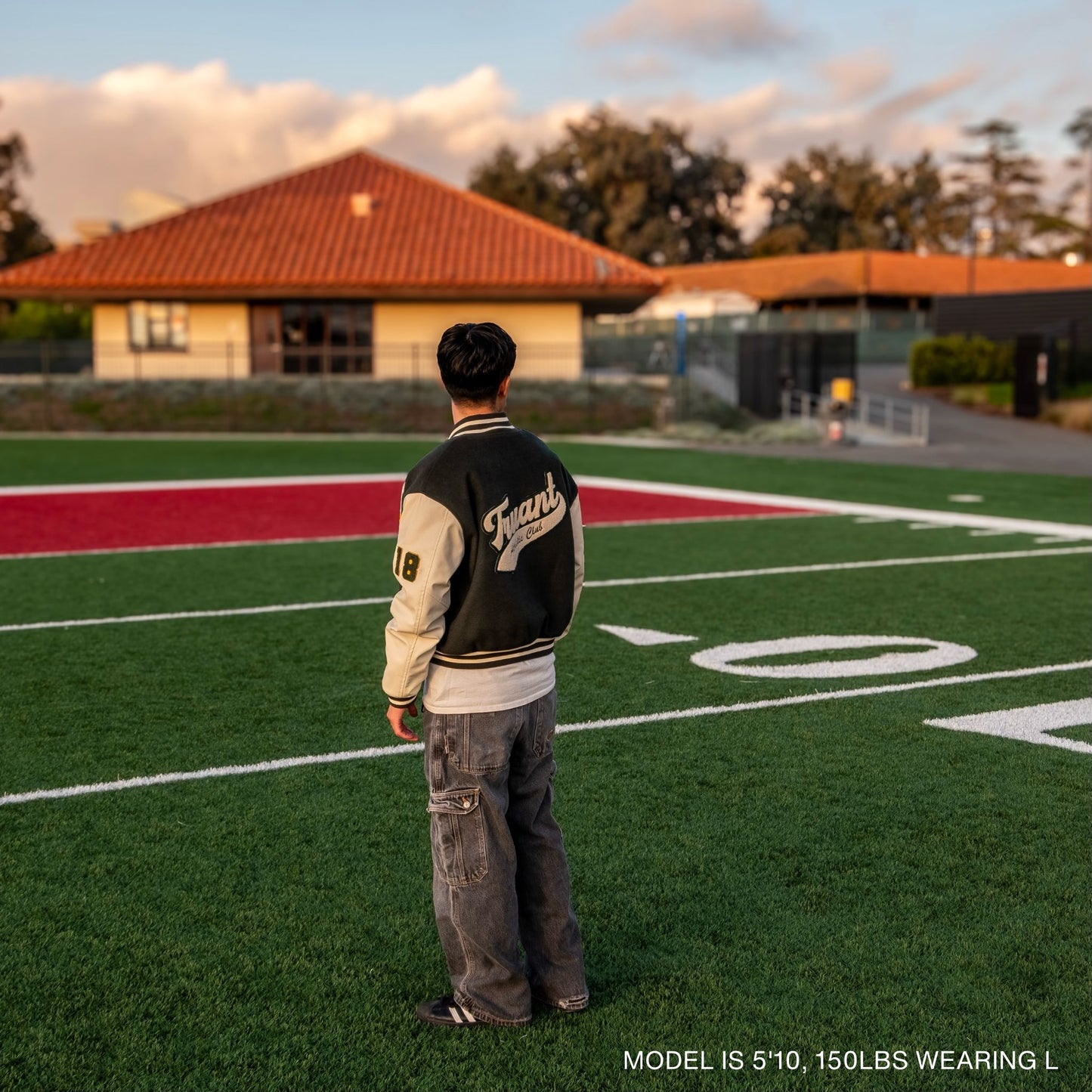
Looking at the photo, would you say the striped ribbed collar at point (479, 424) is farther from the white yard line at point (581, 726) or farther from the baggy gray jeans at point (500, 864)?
the white yard line at point (581, 726)

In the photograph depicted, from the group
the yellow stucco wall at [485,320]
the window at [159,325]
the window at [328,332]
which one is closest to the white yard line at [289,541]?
the yellow stucco wall at [485,320]

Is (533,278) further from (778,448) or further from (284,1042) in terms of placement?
(284,1042)

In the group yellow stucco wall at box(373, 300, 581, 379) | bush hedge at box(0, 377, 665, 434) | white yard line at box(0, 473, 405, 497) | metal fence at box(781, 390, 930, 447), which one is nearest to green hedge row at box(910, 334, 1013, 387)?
metal fence at box(781, 390, 930, 447)

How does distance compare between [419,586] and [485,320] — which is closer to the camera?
[419,586]

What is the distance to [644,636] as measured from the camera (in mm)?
8422

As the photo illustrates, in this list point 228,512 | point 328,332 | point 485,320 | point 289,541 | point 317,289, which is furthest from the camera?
point 328,332

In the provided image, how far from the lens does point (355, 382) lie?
33.2 m

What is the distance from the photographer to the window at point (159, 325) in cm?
3656

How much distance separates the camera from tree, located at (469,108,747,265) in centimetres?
7262

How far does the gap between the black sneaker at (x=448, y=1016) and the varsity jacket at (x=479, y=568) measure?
0.79 metres

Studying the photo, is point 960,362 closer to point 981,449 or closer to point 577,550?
point 981,449

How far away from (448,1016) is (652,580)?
7185 mm

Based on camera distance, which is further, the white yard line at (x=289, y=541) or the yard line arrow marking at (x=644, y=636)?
the white yard line at (x=289, y=541)

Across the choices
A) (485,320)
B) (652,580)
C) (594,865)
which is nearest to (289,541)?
(652,580)
